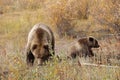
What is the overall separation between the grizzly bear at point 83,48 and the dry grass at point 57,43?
239mm

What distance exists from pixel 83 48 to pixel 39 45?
2173 mm

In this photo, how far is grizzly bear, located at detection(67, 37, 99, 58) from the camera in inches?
474

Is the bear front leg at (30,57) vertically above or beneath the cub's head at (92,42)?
beneath

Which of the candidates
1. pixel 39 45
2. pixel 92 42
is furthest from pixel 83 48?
pixel 39 45

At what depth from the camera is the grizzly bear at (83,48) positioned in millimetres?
12031

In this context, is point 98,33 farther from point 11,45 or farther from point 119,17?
point 11,45

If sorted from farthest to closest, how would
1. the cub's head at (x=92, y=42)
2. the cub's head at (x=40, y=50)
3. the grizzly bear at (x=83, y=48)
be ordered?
1. the cub's head at (x=92, y=42)
2. the grizzly bear at (x=83, y=48)
3. the cub's head at (x=40, y=50)

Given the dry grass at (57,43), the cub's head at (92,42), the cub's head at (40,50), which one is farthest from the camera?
the cub's head at (92,42)

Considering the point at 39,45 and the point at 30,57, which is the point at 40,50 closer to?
the point at 39,45

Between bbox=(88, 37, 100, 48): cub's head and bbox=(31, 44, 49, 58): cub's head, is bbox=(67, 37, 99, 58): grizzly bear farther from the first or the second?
bbox=(31, 44, 49, 58): cub's head

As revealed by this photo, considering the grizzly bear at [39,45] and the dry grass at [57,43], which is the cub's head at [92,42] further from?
the grizzly bear at [39,45]

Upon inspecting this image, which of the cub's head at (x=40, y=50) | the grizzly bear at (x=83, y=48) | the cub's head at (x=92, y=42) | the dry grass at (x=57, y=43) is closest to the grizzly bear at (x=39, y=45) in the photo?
the cub's head at (x=40, y=50)

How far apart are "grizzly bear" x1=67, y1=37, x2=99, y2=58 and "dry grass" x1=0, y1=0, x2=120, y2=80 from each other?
239 millimetres

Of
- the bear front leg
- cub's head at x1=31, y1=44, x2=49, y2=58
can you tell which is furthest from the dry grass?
cub's head at x1=31, y1=44, x2=49, y2=58
